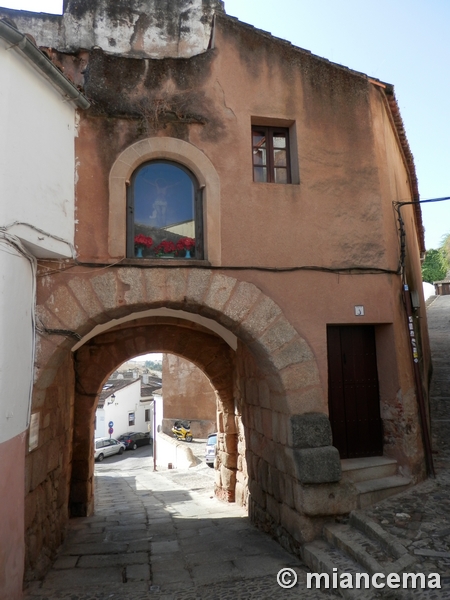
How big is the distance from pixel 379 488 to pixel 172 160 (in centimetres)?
406

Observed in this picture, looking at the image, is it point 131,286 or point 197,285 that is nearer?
point 131,286

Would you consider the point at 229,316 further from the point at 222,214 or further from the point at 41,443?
the point at 41,443

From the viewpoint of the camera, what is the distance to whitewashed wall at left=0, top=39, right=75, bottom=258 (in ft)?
12.8

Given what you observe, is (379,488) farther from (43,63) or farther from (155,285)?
(43,63)

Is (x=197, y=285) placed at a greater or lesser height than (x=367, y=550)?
greater

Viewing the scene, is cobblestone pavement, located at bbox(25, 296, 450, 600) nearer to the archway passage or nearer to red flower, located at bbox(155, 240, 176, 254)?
the archway passage

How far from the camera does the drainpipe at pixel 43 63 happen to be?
3.84 metres

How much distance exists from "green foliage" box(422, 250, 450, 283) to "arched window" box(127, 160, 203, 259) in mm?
29229

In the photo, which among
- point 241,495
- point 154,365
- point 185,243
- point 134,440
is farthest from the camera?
point 154,365

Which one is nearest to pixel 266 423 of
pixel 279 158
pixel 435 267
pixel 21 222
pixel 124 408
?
pixel 279 158

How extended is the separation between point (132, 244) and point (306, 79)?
2.84 meters

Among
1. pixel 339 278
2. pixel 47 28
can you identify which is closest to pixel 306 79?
pixel 339 278

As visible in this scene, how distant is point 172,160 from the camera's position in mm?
5172

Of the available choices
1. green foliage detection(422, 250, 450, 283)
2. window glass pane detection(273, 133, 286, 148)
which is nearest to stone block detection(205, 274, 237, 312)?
window glass pane detection(273, 133, 286, 148)
